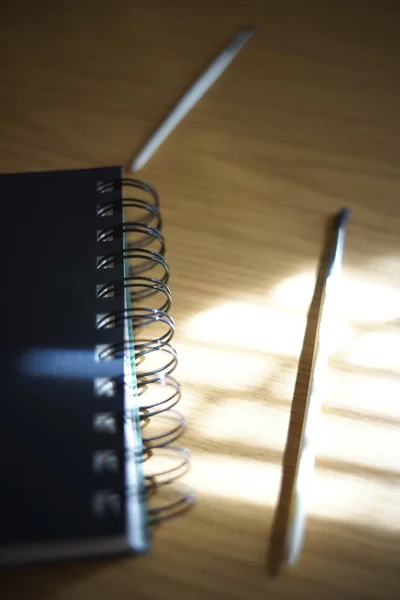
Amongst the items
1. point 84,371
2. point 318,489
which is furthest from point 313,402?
point 84,371

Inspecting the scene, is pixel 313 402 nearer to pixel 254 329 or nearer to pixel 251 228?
pixel 254 329

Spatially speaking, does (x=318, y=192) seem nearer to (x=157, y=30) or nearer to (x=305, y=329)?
(x=305, y=329)

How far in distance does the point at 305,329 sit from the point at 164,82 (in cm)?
38

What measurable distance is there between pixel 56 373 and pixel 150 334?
0.11 m

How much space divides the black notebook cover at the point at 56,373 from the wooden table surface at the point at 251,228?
4cm

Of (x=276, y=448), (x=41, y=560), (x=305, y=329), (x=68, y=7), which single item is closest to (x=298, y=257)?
(x=305, y=329)

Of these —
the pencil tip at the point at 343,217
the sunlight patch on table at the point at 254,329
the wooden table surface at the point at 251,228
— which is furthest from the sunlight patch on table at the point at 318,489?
the pencil tip at the point at 343,217

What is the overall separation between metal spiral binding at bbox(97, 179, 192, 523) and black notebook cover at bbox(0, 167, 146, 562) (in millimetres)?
11

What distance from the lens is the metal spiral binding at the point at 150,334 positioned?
55 cm

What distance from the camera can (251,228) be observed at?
0.70 m

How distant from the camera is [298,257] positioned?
68 cm

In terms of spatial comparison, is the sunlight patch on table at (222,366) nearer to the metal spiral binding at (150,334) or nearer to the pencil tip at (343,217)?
the metal spiral binding at (150,334)

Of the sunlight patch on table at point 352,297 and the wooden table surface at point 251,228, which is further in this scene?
the sunlight patch on table at point 352,297

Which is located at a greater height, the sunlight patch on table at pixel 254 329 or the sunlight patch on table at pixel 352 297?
the sunlight patch on table at pixel 352 297
